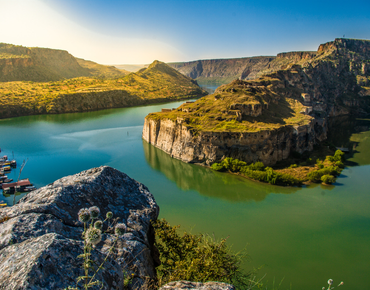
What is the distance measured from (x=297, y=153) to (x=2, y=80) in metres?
157

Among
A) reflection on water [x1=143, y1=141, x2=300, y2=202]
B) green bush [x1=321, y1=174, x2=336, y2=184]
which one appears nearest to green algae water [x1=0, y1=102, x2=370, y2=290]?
reflection on water [x1=143, y1=141, x2=300, y2=202]

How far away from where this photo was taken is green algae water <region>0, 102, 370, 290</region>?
65.8 feet

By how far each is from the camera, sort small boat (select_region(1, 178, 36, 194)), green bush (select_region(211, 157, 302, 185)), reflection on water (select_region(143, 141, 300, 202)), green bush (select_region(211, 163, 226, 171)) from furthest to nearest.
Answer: green bush (select_region(211, 163, 226, 171))
green bush (select_region(211, 157, 302, 185))
reflection on water (select_region(143, 141, 300, 202))
small boat (select_region(1, 178, 36, 194))

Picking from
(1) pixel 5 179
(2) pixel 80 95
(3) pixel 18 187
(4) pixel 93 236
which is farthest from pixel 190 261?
(2) pixel 80 95

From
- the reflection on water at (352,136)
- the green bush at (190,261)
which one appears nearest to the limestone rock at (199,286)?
the green bush at (190,261)

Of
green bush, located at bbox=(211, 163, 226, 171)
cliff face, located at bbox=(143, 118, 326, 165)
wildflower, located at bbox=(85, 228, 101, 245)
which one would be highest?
wildflower, located at bbox=(85, 228, 101, 245)

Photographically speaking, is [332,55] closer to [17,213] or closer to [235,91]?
[235,91]

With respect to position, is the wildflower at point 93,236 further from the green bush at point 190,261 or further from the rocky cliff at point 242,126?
the rocky cliff at point 242,126

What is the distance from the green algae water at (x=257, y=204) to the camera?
789 inches

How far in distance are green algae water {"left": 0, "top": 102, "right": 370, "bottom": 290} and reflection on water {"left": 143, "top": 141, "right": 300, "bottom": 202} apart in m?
0.14

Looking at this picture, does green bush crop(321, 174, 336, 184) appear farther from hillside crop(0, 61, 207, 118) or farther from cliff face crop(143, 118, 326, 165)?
hillside crop(0, 61, 207, 118)

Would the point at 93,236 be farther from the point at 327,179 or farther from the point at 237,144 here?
the point at 237,144

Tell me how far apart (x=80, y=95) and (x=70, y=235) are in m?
117

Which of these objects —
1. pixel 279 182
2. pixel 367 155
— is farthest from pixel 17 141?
pixel 367 155
